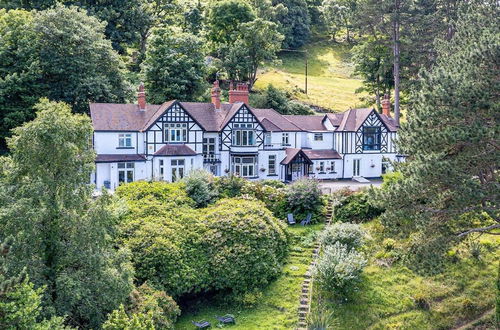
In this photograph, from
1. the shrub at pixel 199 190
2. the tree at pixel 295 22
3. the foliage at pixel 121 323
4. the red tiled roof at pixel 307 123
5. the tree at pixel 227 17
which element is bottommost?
the foliage at pixel 121 323

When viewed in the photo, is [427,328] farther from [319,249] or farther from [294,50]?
[294,50]

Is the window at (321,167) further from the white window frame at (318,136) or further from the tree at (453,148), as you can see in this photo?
the tree at (453,148)

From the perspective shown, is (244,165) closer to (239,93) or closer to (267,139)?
(267,139)

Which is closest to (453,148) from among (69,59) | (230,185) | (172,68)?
(230,185)

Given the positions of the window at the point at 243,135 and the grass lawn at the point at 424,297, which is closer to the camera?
the grass lawn at the point at 424,297

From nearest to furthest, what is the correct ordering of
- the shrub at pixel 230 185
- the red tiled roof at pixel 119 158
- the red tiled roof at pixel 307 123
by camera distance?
the shrub at pixel 230 185
the red tiled roof at pixel 119 158
the red tiled roof at pixel 307 123

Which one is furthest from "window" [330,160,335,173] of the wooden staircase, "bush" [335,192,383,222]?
the wooden staircase

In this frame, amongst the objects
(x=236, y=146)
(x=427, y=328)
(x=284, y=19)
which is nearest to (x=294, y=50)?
(x=284, y=19)

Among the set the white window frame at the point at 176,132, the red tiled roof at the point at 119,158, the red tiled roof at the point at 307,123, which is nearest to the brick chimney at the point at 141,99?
the white window frame at the point at 176,132
